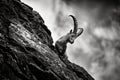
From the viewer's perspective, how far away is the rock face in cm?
1282

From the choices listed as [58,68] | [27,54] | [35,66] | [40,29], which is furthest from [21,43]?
[40,29]

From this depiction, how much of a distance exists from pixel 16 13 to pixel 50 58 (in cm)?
425

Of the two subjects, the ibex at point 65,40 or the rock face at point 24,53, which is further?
the ibex at point 65,40

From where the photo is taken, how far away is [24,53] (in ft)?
45.4

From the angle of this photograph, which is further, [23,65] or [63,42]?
[63,42]

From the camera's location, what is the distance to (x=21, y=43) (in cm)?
1446

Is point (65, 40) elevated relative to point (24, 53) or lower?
elevated

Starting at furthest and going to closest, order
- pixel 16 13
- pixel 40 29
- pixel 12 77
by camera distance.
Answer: pixel 40 29 < pixel 16 13 < pixel 12 77

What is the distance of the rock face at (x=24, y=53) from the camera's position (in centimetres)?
1282

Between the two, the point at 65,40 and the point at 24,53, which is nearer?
the point at 24,53

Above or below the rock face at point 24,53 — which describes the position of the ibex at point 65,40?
above

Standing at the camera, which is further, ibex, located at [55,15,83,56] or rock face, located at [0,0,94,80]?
ibex, located at [55,15,83,56]

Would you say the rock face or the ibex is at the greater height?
the ibex

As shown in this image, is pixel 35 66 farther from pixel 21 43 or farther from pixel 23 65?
pixel 21 43
